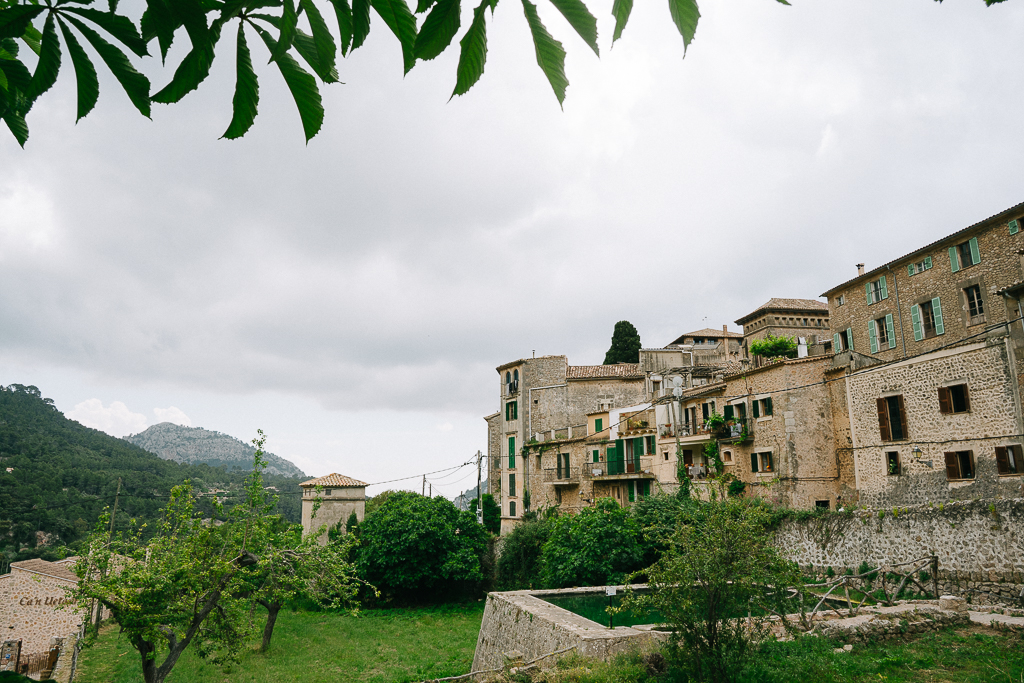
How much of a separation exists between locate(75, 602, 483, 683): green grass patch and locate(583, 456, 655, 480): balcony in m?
9.81

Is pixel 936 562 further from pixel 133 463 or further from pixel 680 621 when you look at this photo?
pixel 133 463

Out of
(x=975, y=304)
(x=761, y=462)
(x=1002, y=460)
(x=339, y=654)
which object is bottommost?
(x=339, y=654)

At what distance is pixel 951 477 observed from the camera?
20.3m

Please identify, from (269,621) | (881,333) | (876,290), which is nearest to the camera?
(269,621)

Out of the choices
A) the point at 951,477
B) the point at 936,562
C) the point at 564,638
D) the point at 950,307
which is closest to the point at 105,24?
the point at 564,638

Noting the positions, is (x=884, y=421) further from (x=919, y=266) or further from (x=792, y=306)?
(x=792, y=306)

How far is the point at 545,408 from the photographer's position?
4056 cm

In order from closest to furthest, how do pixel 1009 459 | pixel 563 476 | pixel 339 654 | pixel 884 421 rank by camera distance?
1. pixel 1009 459
2. pixel 884 421
3. pixel 339 654
4. pixel 563 476

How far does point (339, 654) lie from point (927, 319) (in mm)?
28871

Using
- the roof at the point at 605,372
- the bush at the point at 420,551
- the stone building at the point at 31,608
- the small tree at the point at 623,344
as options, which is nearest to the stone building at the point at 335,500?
the bush at the point at 420,551

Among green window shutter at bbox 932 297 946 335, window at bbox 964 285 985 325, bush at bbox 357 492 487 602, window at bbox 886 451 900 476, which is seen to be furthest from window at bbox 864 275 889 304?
bush at bbox 357 492 487 602

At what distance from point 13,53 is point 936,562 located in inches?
796

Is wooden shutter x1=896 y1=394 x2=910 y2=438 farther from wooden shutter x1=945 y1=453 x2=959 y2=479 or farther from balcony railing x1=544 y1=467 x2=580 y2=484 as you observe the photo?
balcony railing x1=544 y1=467 x2=580 y2=484

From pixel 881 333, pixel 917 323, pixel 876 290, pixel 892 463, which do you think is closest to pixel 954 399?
pixel 892 463
